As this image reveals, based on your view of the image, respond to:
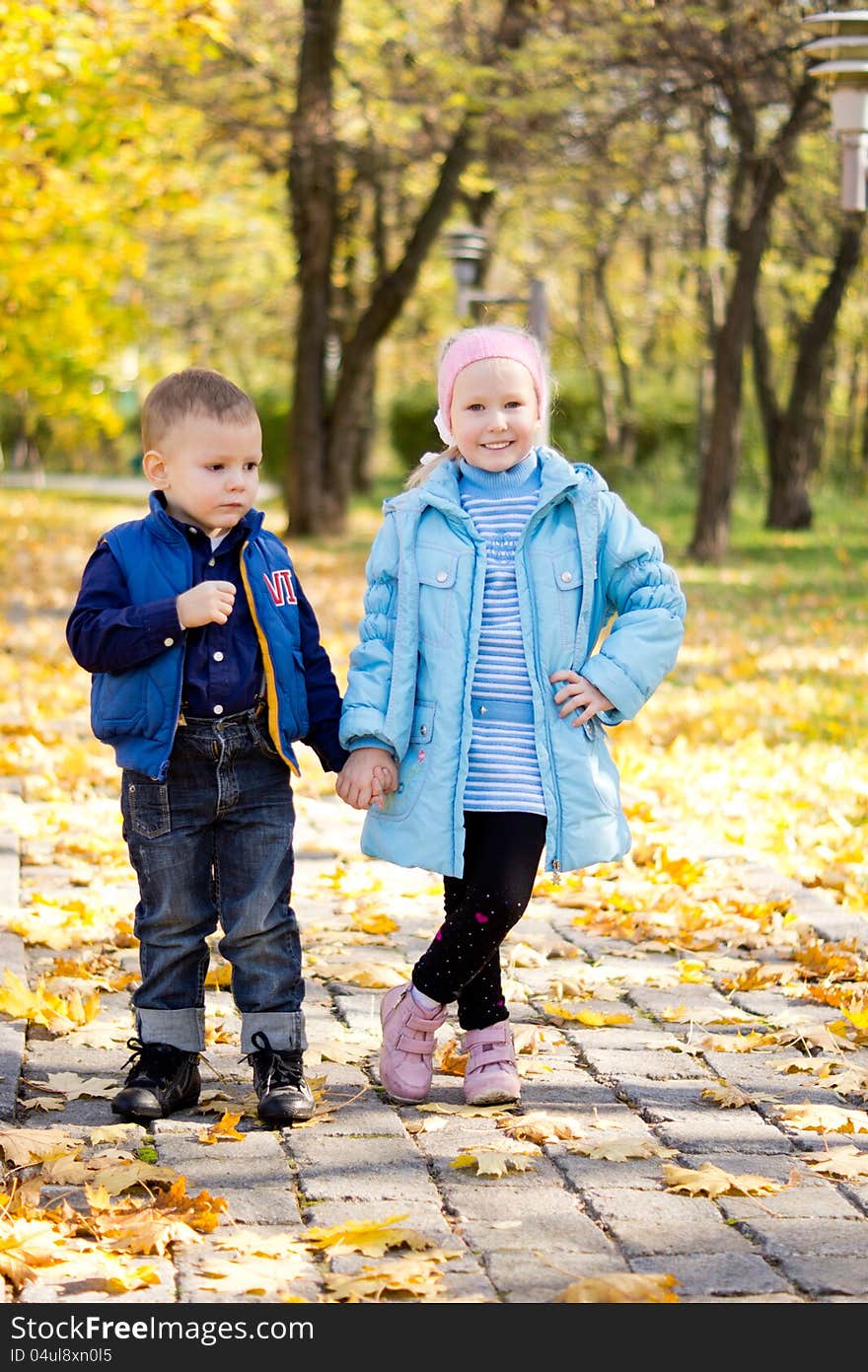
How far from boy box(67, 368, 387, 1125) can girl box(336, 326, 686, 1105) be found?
18cm

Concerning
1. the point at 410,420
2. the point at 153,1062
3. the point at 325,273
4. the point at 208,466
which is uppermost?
the point at 325,273

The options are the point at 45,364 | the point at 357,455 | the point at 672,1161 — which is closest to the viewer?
the point at 672,1161

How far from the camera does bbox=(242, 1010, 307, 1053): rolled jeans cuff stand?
3.86 metres

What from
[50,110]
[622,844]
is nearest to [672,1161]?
[622,844]

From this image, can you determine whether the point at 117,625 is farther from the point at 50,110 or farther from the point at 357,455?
the point at 357,455

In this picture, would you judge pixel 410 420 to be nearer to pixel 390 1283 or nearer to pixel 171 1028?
pixel 171 1028

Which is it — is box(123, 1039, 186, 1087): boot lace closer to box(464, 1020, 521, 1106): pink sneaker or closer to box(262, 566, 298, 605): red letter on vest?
box(464, 1020, 521, 1106): pink sneaker

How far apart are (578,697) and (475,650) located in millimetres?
234

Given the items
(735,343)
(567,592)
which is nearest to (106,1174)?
(567,592)

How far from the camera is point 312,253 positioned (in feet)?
72.5

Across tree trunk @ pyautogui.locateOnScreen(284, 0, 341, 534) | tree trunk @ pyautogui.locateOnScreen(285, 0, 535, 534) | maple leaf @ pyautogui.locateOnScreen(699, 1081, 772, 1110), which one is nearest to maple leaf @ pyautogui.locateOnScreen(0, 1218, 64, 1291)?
maple leaf @ pyautogui.locateOnScreen(699, 1081, 772, 1110)
